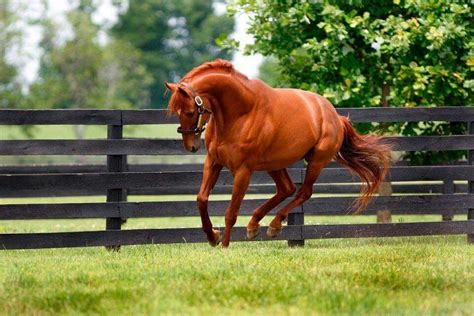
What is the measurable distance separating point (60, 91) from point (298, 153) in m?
55.1

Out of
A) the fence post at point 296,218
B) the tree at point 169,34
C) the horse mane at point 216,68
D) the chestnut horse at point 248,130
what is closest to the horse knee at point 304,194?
the chestnut horse at point 248,130

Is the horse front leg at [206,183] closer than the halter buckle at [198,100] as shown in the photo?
No

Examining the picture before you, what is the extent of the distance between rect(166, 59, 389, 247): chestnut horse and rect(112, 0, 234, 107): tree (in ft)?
230

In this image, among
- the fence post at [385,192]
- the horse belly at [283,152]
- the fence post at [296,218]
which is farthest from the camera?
the fence post at [385,192]

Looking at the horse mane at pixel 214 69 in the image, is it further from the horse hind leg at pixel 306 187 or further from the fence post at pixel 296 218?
the fence post at pixel 296 218


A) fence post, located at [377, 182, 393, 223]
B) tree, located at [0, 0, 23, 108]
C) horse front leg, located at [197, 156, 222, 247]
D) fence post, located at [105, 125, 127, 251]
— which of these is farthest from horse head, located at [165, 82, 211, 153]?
tree, located at [0, 0, 23, 108]

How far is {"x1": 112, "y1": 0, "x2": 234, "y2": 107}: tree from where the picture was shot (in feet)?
271

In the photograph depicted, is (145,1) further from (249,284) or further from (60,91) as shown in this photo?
(249,284)

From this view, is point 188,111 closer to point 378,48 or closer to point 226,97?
point 226,97

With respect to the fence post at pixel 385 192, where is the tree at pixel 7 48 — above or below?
below

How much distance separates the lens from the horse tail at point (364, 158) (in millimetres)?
11414

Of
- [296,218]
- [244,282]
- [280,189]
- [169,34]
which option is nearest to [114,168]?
[280,189]

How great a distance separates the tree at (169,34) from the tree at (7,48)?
1642cm

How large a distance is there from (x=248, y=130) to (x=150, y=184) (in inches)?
74.8
